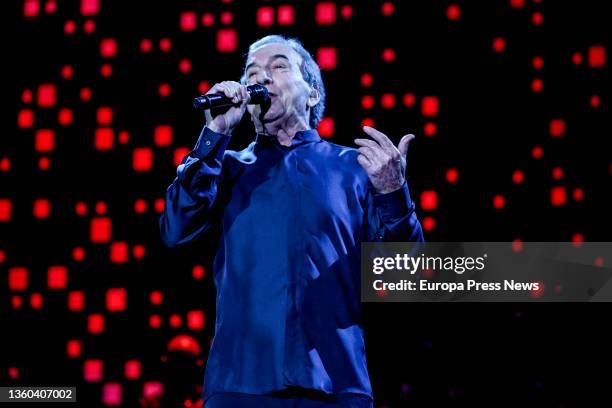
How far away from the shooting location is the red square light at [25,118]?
426cm

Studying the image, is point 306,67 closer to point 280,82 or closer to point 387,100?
point 280,82

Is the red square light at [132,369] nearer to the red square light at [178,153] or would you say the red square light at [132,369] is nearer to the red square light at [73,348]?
the red square light at [73,348]

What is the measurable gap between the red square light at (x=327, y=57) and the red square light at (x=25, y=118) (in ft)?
5.13

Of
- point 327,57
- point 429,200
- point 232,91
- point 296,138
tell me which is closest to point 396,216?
point 296,138

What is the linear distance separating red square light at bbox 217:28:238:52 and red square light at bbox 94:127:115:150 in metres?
0.71

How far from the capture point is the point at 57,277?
4105 millimetres

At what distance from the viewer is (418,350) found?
11.8 ft

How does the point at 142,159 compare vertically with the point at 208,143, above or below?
above

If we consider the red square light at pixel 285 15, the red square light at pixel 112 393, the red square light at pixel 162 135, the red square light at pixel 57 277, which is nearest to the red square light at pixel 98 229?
the red square light at pixel 57 277

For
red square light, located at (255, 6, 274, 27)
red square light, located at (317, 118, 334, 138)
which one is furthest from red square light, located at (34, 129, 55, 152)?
red square light, located at (317, 118, 334, 138)

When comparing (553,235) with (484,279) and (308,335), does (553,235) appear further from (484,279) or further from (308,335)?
(308,335)

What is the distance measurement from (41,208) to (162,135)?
0.75m

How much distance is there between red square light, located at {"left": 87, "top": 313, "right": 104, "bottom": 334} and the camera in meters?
4.01

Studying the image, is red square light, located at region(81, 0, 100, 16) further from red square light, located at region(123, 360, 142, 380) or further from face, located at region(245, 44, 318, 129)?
face, located at region(245, 44, 318, 129)
